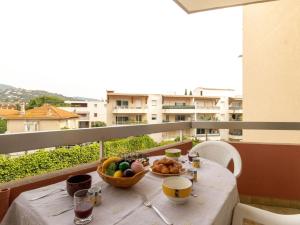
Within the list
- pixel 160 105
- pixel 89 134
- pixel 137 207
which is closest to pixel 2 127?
pixel 89 134

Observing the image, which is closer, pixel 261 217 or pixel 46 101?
pixel 261 217

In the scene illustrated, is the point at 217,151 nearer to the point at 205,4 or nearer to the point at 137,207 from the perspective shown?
the point at 137,207

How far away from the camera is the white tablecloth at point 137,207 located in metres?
0.74

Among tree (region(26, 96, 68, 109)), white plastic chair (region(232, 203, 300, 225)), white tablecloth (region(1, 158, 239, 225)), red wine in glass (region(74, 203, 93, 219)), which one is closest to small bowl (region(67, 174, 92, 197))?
white tablecloth (region(1, 158, 239, 225))

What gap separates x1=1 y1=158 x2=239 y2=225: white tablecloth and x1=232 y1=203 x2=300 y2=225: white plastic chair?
0.16ft

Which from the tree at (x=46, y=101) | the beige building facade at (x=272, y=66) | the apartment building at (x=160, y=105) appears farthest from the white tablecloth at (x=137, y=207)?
the apartment building at (x=160, y=105)

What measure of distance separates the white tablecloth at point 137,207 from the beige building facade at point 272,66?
3574 mm

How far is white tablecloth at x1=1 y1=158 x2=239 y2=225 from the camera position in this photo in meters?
Answer: 0.74

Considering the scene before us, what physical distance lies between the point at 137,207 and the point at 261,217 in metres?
0.60

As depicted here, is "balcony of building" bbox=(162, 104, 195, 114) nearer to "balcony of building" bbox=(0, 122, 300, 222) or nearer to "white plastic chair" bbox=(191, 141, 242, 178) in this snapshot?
"balcony of building" bbox=(0, 122, 300, 222)

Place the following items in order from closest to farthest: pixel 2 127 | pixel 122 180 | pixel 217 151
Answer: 1. pixel 122 180
2. pixel 2 127
3. pixel 217 151

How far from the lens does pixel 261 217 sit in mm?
986

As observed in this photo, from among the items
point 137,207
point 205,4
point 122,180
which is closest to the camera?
point 137,207

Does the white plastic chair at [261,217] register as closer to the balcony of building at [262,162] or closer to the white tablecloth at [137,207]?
the white tablecloth at [137,207]
